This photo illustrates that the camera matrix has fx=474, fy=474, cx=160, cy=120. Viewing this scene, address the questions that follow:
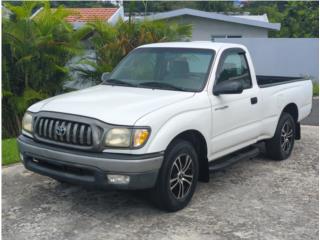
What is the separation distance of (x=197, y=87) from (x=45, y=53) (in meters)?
5.52

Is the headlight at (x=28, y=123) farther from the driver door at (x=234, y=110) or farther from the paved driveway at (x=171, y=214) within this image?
the driver door at (x=234, y=110)

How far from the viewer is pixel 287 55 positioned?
2025 cm

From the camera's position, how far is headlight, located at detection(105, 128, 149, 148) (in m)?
4.46

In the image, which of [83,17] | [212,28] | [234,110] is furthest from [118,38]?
[212,28]

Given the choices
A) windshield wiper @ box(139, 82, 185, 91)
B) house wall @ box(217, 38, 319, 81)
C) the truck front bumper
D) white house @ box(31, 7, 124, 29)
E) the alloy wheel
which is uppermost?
white house @ box(31, 7, 124, 29)

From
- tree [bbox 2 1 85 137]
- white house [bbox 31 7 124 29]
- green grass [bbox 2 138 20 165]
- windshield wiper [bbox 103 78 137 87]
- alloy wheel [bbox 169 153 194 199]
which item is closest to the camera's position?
alloy wheel [bbox 169 153 194 199]

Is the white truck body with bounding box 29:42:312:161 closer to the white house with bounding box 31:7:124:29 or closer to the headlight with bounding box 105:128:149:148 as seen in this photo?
the headlight with bounding box 105:128:149:148

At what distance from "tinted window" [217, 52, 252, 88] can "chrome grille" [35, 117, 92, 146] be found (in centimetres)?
189

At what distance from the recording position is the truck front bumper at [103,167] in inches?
175

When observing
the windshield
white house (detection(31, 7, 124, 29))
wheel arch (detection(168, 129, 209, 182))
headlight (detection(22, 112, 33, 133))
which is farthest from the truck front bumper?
white house (detection(31, 7, 124, 29))

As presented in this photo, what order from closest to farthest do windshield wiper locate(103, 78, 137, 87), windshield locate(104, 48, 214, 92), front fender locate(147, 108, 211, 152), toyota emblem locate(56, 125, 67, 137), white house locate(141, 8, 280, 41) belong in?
front fender locate(147, 108, 211, 152), toyota emblem locate(56, 125, 67, 137), windshield locate(104, 48, 214, 92), windshield wiper locate(103, 78, 137, 87), white house locate(141, 8, 280, 41)

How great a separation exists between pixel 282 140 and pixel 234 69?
5.47 ft

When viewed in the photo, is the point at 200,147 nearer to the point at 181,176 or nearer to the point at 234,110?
the point at 181,176

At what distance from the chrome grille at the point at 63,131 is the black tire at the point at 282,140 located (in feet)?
11.0
